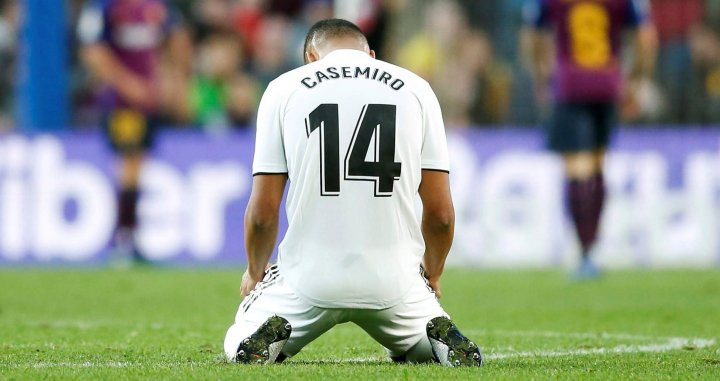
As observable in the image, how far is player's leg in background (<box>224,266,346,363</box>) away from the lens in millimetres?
5387

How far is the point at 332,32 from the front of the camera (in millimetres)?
5613

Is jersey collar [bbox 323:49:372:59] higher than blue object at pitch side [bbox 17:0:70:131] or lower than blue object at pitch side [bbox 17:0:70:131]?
lower

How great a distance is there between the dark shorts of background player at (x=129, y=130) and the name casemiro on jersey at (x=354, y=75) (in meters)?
8.74

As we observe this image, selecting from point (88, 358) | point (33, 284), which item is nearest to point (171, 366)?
point (88, 358)

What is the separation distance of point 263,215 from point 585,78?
6.77 meters

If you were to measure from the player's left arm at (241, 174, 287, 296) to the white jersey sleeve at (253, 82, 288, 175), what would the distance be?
1.2 inches

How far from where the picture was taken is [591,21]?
38.8 ft

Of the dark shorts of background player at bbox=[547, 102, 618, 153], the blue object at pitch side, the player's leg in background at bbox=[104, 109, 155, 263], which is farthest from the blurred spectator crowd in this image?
the dark shorts of background player at bbox=[547, 102, 618, 153]

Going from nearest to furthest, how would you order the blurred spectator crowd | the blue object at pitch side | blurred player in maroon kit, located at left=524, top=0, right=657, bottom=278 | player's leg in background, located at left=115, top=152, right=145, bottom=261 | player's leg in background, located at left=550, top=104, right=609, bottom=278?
player's leg in background, located at left=550, top=104, right=609, bottom=278 → blurred player in maroon kit, located at left=524, top=0, right=657, bottom=278 → player's leg in background, located at left=115, top=152, right=145, bottom=261 → the blue object at pitch side → the blurred spectator crowd

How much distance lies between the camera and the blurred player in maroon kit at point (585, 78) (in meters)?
11.6

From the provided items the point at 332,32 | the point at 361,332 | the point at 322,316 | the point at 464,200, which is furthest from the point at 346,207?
the point at 464,200

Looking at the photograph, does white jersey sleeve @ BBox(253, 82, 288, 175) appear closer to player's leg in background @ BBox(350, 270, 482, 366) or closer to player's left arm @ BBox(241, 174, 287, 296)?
player's left arm @ BBox(241, 174, 287, 296)

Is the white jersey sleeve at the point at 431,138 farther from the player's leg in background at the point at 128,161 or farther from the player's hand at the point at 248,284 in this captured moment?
the player's leg in background at the point at 128,161

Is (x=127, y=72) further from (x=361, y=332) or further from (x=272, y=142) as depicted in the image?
(x=272, y=142)
